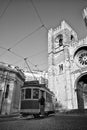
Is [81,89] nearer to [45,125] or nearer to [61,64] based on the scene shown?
[61,64]

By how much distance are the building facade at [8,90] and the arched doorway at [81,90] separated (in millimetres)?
10132

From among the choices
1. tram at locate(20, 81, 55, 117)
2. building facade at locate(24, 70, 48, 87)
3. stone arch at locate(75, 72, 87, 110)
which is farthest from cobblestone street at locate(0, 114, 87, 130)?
building facade at locate(24, 70, 48, 87)

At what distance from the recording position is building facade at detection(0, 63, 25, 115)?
50.1 feet

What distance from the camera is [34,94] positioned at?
8.78 m

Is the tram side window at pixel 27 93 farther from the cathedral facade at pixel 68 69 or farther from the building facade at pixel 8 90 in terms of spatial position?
the cathedral facade at pixel 68 69

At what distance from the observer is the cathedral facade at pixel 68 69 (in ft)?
63.0

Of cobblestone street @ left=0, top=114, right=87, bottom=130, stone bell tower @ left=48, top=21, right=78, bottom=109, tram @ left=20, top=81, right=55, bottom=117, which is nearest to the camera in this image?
cobblestone street @ left=0, top=114, right=87, bottom=130

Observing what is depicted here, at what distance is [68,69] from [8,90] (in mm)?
11054

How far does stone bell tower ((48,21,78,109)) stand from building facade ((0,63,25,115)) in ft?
25.3

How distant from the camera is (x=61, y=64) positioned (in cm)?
2305

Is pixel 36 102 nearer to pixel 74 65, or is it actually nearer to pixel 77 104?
pixel 77 104

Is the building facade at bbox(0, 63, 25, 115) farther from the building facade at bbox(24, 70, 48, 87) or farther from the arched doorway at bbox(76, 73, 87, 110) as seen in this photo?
the building facade at bbox(24, 70, 48, 87)

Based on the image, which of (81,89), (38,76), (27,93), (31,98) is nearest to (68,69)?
(81,89)

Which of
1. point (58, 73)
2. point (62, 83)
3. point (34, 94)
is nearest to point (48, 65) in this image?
point (58, 73)
